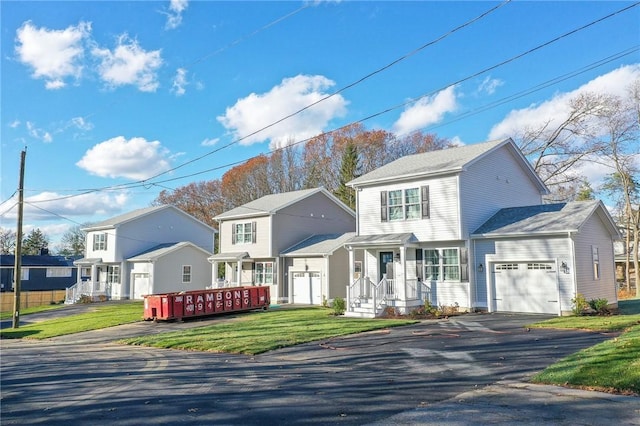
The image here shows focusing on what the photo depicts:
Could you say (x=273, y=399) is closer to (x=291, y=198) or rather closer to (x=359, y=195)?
(x=359, y=195)

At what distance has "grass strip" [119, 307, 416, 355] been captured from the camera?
1434cm

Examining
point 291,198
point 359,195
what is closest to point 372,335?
point 359,195

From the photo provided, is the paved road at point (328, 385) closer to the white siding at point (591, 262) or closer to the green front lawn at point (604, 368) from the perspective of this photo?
the green front lawn at point (604, 368)

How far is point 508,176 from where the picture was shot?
2370 centimetres

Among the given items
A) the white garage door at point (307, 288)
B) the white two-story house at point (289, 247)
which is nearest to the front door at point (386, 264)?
the white two-story house at point (289, 247)

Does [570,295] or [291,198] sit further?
[291,198]

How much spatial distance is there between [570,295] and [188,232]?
107 ft

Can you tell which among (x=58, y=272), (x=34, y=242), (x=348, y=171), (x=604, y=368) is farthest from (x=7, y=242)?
(x=604, y=368)

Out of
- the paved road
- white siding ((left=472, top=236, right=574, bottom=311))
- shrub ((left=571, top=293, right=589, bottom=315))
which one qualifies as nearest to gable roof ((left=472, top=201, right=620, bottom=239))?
white siding ((left=472, top=236, right=574, bottom=311))

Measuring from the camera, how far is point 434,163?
2258cm

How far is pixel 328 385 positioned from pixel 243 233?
2424cm

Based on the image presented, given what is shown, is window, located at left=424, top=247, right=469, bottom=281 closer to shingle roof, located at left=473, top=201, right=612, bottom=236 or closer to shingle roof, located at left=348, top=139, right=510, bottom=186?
shingle roof, located at left=473, top=201, right=612, bottom=236

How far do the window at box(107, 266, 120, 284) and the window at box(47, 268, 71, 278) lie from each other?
1587 centimetres

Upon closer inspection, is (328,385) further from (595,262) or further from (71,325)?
(71,325)
